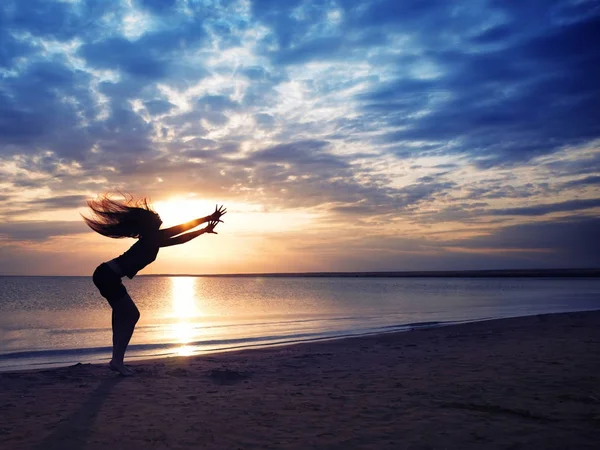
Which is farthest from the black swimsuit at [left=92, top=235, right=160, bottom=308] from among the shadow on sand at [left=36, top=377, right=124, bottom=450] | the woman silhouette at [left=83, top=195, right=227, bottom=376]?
the shadow on sand at [left=36, top=377, right=124, bottom=450]

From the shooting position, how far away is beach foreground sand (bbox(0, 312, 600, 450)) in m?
4.75

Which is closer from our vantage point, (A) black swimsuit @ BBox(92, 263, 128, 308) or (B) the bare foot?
(A) black swimsuit @ BBox(92, 263, 128, 308)

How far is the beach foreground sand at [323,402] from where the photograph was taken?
4.75 meters

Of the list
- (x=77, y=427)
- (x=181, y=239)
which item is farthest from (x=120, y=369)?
(x=77, y=427)

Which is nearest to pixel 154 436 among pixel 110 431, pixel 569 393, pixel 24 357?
pixel 110 431

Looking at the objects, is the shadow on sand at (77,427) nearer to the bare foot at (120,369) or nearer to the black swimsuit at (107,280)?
the bare foot at (120,369)

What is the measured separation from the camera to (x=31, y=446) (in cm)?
462

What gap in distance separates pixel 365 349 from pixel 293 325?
30.4ft

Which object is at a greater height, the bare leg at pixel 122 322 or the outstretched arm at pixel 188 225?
the outstretched arm at pixel 188 225

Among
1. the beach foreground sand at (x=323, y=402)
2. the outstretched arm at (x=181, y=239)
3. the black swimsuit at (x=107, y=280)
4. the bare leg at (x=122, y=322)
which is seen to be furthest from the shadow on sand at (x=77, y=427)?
the outstretched arm at (x=181, y=239)

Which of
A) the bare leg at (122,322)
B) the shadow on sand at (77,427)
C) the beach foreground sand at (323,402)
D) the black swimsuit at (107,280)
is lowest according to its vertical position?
the beach foreground sand at (323,402)

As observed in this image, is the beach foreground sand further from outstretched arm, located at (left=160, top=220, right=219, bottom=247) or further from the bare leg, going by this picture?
outstretched arm, located at (left=160, top=220, right=219, bottom=247)

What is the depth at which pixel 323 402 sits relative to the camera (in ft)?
20.5

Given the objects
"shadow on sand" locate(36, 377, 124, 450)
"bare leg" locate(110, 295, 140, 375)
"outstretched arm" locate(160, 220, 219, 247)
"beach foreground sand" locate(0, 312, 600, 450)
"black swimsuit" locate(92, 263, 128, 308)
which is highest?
"outstretched arm" locate(160, 220, 219, 247)
